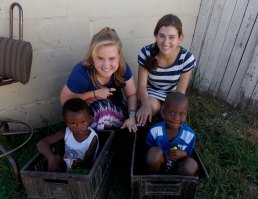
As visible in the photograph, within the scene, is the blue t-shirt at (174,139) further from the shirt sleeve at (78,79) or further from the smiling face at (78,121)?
the shirt sleeve at (78,79)

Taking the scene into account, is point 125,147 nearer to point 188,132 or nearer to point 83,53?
point 188,132

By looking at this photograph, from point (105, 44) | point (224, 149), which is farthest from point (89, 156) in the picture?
point (224, 149)

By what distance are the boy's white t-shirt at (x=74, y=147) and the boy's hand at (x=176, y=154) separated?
565mm

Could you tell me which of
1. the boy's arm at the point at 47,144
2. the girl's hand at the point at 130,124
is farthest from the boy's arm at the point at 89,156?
the girl's hand at the point at 130,124

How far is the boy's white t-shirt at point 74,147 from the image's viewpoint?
2137 millimetres

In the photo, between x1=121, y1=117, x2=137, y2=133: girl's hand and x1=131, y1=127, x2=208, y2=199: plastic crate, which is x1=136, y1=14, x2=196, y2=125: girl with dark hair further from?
x1=131, y1=127, x2=208, y2=199: plastic crate

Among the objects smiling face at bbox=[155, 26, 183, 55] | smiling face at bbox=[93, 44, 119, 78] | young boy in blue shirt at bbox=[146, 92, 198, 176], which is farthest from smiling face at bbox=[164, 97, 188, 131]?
smiling face at bbox=[155, 26, 183, 55]

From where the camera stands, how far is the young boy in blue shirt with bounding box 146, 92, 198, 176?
6.34 feet

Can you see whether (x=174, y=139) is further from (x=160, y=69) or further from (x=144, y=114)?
(x=160, y=69)

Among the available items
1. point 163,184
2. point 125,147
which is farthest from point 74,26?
point 163,184

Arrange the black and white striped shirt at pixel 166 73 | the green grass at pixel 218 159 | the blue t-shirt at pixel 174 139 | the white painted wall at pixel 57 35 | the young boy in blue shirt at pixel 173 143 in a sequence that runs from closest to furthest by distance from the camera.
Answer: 1. the young boy in blue shirt at pixel 173 143
2. the blue t-shirt at pixel 174 139
3. the green grass at pixel 218 159
4. the white painted wall at pixel 57 35
5. the black and white striped shirt at pixel 166 73

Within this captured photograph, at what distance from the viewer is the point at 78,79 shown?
7.70 ft

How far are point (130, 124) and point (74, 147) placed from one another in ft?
1.69

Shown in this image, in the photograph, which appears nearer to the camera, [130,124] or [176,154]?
[176,154]
